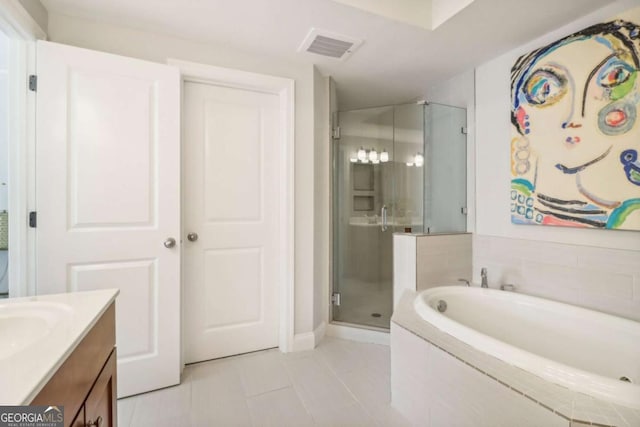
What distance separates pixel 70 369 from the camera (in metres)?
0.76

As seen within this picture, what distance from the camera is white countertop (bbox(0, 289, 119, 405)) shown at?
1.91 feet

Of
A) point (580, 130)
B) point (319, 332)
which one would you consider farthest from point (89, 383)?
point (580, 130)

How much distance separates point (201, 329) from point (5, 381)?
5.47 feet

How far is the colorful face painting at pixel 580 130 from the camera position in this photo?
151 centimetres

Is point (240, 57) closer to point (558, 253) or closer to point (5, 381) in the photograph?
point (5, 381)

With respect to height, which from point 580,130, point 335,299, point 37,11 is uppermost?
point 37,11

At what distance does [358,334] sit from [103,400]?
6.15ft

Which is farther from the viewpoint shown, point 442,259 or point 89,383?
point 442,259

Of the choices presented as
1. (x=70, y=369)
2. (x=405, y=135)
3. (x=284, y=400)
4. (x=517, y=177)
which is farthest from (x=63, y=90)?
(x=517, y=177)

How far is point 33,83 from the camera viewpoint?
158cm

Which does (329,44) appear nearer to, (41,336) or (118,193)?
(118,193)

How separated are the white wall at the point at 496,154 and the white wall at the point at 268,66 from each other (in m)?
1.31

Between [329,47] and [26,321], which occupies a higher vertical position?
[329,47]

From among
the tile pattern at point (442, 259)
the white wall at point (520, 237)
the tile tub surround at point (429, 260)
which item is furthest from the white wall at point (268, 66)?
the white wall at point (520, 237)
